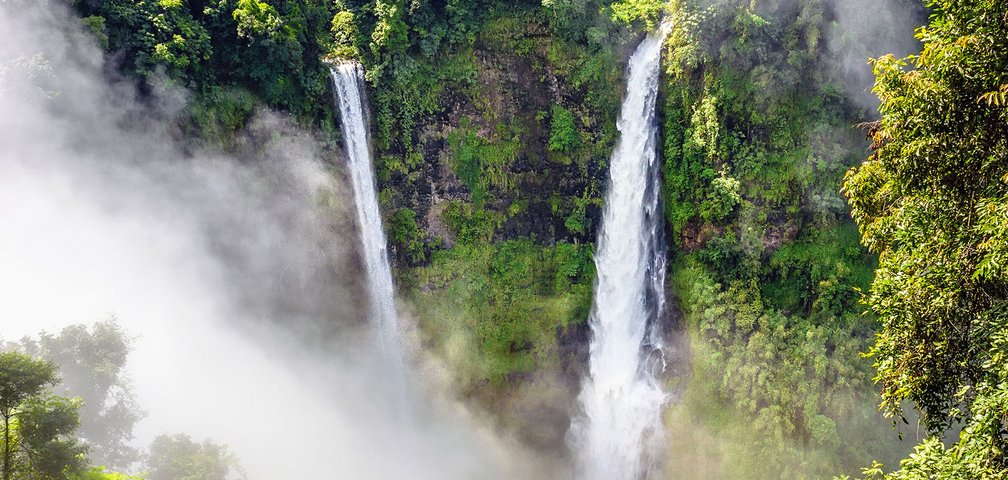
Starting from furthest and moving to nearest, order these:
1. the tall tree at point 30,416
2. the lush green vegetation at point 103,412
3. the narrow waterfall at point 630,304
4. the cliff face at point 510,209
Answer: the cliff face at point 510,209, the narrow waterfall at point 630,304, the lush green vegetation at point 103,412, the tall tree at point 30,416

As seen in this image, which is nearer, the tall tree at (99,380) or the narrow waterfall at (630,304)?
the tall tree at (99,380)

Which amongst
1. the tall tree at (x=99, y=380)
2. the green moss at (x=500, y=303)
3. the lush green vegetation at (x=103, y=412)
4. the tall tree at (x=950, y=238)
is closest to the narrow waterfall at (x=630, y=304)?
the green moss at (x=500, y=303)

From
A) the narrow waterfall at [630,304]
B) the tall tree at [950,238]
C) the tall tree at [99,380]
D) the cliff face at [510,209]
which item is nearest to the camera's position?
the tall tree at [950,238]

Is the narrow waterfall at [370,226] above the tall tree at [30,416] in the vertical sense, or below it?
above

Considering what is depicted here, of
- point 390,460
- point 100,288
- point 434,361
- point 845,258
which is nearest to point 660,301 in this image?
point 845,258

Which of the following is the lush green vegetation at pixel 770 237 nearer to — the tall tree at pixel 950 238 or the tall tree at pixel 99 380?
the tall tree at pixel 950 238

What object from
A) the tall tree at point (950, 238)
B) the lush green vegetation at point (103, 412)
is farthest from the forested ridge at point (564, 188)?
the tall tree at point (950, 238)

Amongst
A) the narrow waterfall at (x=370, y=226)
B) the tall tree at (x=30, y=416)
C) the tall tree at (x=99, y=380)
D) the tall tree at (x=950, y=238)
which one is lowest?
the tall tree at (x=950, y=238)
